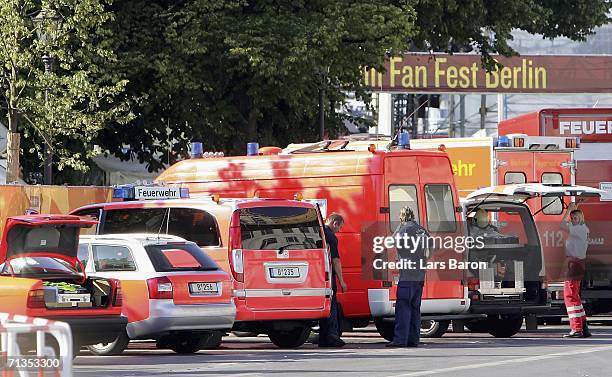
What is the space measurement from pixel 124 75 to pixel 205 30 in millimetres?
1840

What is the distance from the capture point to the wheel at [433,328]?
22.3 metres

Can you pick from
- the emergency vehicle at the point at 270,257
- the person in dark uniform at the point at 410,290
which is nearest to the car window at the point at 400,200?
the person in dark uniform at the point at 410,290

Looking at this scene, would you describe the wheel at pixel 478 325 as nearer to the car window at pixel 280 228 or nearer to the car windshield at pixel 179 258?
the car window at pixel 280 228

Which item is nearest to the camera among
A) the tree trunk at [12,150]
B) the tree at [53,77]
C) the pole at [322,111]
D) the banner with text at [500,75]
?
the tree trunk at [12,150]

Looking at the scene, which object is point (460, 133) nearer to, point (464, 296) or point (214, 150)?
point (214, 150)

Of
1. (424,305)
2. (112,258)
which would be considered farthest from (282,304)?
(424,305)

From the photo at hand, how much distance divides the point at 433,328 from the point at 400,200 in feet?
7.35

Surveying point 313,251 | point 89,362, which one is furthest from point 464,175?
point 89,362

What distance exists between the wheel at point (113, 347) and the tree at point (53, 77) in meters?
8.50

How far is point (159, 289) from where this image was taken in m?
18.2

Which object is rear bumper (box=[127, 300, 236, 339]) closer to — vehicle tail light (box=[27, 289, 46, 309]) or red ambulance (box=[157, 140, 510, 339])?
vehicle tail light (box=[27, 289, 46, 309])

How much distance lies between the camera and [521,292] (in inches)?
871

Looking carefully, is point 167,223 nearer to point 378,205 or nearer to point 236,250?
point 236,250

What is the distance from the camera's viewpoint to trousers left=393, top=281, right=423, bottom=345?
20.0 m
